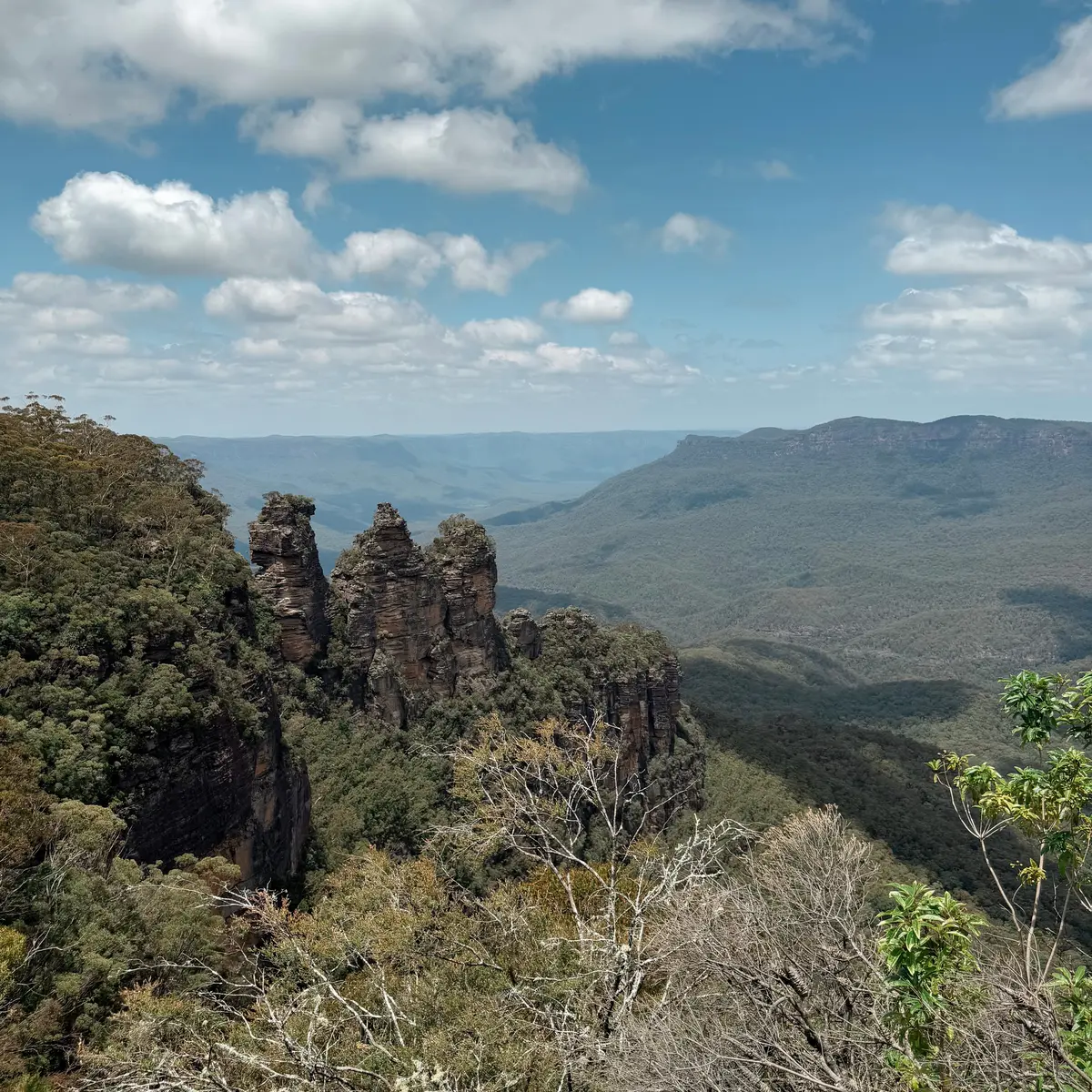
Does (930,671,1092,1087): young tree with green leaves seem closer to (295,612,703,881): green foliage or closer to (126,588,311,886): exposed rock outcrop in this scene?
(126,588,311,886): exposed rock outcrop

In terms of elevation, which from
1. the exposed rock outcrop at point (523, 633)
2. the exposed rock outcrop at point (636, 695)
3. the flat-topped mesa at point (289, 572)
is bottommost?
the exposed rock outcrop at point (636, 695)

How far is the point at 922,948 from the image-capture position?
299 inches

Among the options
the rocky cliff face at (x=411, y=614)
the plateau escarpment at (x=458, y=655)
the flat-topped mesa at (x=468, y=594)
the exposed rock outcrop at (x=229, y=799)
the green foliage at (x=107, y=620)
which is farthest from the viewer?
the flat-topped mesa at (x=468, y=594)

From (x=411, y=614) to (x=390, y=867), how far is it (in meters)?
23.4

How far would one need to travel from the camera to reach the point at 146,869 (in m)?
21.5

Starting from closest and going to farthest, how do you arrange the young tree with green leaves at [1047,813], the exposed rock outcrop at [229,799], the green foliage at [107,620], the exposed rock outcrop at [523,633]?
the young tree with green leaves at [1047,813] → the green foliage at [107,620] → the exposed rock outcrop at [229,799] → the exposed rock outcrop at [523,633]

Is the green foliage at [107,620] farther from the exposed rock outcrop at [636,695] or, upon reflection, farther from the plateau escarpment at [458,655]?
Answer: the exposed rock outcrop at [636,695]

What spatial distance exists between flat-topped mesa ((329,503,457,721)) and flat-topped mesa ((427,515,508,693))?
1.13 meters

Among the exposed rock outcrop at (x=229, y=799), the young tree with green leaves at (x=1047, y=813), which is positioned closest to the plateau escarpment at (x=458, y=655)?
the exposed rock outcrop at (x=229, y=799)

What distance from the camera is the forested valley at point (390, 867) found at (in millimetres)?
9680

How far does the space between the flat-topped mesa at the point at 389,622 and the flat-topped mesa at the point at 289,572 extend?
2452 mm

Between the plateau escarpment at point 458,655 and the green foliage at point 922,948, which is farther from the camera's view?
the plateau escarpment at point 458,655

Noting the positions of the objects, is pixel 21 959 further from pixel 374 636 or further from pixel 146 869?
pixel 374 636

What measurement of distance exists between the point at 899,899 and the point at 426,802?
34.0m
